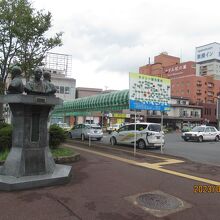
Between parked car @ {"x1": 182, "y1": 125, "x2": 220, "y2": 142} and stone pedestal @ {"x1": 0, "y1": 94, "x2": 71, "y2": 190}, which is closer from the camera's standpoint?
stone pedestal @ {"x1": 0, "y1": 94, "x2": 71, "y2": 190}

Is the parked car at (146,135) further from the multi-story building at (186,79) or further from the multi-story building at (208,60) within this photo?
the multi-story building at (208,60)

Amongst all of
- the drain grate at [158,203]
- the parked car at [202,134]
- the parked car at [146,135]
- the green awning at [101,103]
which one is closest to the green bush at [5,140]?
the drain grate at [158,203]

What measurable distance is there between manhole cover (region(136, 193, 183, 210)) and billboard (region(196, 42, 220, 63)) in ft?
403

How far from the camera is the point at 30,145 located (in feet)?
24.6

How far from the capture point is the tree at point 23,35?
15.2 metres

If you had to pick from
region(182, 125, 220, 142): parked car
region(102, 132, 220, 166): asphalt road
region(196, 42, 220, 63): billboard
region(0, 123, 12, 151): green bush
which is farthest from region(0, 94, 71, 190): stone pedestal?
region(196, 42, 220, 63): billboard

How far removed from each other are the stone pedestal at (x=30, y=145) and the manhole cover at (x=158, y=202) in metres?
2.28

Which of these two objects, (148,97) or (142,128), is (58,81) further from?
(148,97)

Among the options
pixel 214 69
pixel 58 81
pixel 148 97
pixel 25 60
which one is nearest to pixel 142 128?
pixel 148 97

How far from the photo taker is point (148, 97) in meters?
14.2

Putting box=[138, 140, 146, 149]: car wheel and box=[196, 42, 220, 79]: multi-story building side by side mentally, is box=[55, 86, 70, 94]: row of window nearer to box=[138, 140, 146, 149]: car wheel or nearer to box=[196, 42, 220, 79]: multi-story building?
box=[138, 140, 146, 149]: car wheel

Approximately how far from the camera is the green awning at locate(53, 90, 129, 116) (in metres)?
16.4

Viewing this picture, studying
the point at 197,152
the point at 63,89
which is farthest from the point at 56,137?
the point at 63,89

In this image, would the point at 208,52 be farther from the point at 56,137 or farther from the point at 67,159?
the point at 67,159
